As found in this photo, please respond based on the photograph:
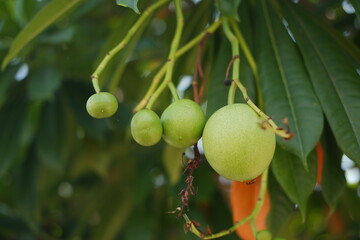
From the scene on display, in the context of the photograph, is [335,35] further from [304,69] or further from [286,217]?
[286,217]

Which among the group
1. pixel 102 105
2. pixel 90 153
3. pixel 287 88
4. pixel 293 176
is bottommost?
pixel 90 153

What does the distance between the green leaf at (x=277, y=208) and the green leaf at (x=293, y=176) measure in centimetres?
12

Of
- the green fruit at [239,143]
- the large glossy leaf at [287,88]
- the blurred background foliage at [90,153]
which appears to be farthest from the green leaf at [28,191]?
the green fruit at [239,143]

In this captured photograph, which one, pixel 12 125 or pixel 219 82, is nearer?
pixel 219 82

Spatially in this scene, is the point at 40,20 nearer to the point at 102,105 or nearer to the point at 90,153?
the point at 102,105

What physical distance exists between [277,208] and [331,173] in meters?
0.14

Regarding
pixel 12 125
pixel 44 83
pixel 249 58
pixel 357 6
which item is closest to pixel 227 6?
pixel 249 58

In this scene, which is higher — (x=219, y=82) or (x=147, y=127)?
(x=147, y=127)

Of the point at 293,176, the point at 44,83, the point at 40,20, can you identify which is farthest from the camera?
the point at 44,83

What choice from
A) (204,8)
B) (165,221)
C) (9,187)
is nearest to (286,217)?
(204,8)

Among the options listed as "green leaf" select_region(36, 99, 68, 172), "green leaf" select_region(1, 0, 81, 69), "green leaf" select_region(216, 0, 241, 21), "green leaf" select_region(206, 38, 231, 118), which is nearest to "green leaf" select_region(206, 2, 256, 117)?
"green leaf" select_region(206, 38, 231, 118)

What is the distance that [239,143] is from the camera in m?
0.70

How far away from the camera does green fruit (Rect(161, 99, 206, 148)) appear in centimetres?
76

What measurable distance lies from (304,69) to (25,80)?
3.67 feet
